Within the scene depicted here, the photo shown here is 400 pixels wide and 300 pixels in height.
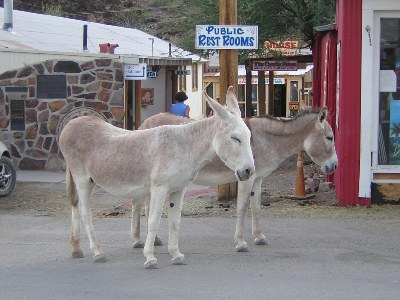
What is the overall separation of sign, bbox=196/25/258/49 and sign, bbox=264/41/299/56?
28.9 feet

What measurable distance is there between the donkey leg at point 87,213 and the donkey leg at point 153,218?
66 cm

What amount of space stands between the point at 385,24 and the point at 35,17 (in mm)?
17585

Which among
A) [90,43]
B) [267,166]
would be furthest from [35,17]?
[267,166]

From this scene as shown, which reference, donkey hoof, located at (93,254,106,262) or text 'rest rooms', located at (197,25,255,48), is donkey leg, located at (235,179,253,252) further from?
text 'rest rooms', located at (197,25,255,48)

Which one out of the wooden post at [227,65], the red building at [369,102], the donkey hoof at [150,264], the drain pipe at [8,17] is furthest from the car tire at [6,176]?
the drain pipe at [8,17]

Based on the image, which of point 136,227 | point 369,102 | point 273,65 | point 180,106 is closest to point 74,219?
point 136,227

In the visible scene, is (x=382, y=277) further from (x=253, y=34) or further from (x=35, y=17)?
(x=35, y=17)

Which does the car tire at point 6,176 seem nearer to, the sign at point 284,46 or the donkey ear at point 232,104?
the donkey ear at point 232,104

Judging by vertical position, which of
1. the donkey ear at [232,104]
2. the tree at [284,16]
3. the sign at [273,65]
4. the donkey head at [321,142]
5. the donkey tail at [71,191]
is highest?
the tree at [284,16]

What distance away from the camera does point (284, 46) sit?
23.5 meters

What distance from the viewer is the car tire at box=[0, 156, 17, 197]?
1424 centimetres

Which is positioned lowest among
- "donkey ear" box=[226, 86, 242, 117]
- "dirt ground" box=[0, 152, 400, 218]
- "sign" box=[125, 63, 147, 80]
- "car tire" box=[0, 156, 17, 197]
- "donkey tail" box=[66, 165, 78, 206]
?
"dirt ground" box=[0, 152, 400, 218]

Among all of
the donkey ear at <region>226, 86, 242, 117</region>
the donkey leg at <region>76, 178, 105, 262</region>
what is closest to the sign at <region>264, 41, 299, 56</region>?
the donkey ear at <region>226, 86, 242, 117</region>

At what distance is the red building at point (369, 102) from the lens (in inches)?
503
